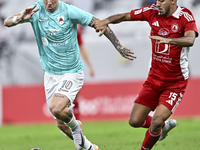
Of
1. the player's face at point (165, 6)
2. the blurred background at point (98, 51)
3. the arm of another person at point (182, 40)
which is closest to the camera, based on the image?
the arm of another person at point (182, 40)

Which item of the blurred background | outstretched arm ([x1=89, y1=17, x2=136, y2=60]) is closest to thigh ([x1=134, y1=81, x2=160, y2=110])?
outstretched arm ([x1=89, y1=17, x2=136, y2=60])

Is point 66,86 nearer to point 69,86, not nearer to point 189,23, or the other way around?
point 69,86

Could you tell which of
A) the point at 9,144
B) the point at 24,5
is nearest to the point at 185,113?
the point at 9,144

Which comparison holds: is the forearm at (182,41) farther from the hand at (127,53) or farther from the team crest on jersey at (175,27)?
the hand at (127,53)

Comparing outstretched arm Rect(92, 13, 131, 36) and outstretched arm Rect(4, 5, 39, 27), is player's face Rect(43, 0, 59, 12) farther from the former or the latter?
outstretched arm Rect(92, 13, 131, 36)

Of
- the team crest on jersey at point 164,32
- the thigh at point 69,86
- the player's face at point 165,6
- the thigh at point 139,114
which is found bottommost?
the thigh at point 139,114

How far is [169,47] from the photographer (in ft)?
19.9

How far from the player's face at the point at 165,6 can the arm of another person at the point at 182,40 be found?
22.7 inches

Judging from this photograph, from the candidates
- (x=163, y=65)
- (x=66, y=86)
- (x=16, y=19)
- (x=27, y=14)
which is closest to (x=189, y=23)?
(x=163, y=65)

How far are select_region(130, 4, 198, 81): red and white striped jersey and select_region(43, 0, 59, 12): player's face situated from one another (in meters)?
1.25

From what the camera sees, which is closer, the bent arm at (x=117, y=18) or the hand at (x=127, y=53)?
the hand at (x=127, y=53)

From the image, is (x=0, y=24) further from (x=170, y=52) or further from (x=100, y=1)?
(x=170, y=52)

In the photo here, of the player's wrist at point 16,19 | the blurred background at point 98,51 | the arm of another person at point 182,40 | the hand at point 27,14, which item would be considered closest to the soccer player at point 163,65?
the arm of another person at point 182,40

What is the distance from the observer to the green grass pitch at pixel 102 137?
7.55 m
